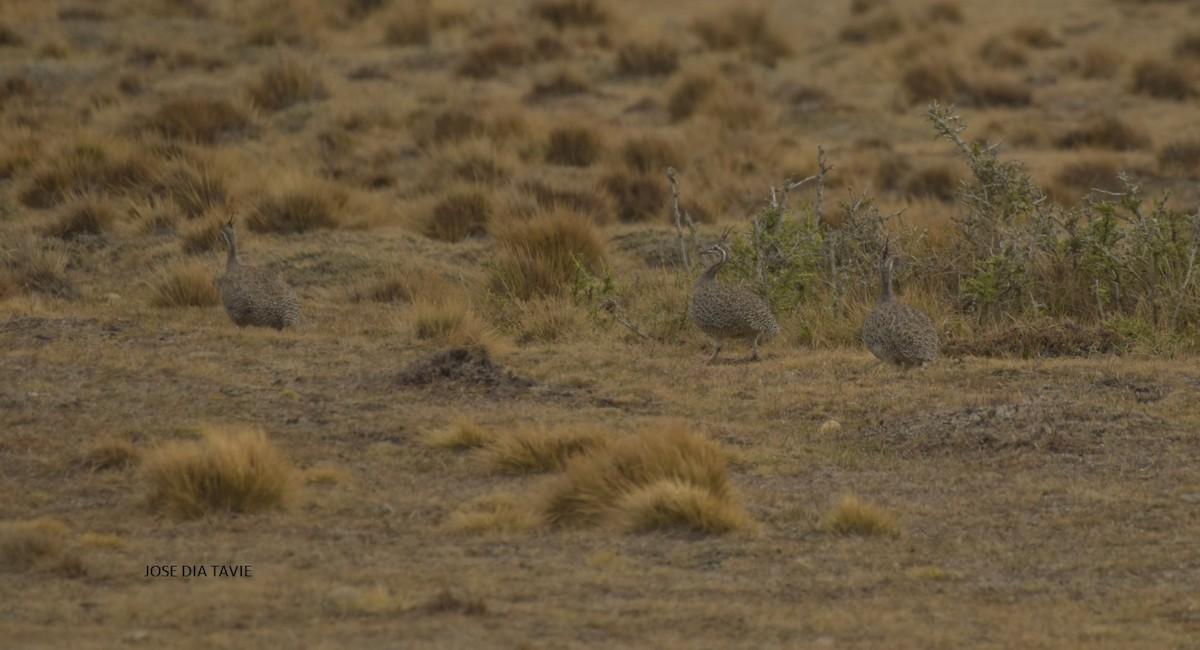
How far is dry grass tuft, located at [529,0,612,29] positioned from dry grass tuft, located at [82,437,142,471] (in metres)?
18.1

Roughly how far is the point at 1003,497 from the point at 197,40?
694 inches

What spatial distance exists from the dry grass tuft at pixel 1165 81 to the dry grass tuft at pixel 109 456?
53.5 feet

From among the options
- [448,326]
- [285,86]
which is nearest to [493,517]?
[448,326]

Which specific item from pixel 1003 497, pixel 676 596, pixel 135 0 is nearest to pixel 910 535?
pixel 1003 497

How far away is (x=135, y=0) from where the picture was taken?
25016mm

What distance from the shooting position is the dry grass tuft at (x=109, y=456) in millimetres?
7785

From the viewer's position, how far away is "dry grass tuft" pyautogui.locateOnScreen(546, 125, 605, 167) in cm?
1761

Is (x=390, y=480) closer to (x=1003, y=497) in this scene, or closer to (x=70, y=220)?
(x=1003, y=497)

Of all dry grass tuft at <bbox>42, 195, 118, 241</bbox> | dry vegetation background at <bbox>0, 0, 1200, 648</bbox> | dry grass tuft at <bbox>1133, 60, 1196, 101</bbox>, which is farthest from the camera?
dry grass tuft at <bbox>1133, 60, 1196, 101</bbox>

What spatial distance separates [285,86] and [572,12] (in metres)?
6.81

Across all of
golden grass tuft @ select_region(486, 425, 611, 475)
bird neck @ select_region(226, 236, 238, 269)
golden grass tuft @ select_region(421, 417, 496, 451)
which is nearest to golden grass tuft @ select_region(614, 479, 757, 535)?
golden grass tuft @ select_region(486, 425, 611, 475)

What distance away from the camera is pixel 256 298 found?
10516 millimetres

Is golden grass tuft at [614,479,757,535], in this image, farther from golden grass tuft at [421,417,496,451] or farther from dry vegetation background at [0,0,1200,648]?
golden grass tuft at [421,417,496,451]

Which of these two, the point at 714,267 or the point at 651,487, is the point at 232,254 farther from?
the point at 651,487
